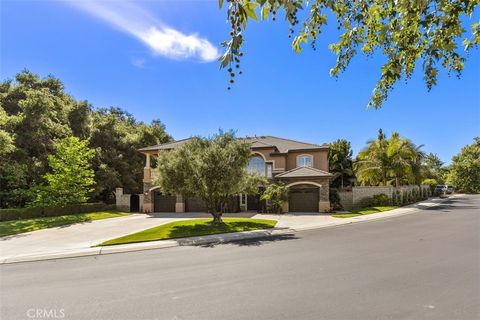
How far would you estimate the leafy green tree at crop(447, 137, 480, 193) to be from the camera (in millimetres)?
55500

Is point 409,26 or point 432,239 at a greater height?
point 409,26

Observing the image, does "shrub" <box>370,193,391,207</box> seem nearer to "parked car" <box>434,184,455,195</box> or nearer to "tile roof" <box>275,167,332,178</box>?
"tile roof" <box>275,167,332,178</box>

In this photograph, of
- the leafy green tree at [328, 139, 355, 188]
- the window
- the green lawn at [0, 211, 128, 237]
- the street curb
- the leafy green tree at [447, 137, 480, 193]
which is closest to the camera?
the street curb

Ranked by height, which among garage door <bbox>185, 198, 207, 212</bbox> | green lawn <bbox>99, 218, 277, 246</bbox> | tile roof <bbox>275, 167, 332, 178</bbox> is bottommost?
green lawn <bbox>99, 218, 277, 246</bbox>

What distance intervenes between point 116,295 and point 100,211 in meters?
24.8

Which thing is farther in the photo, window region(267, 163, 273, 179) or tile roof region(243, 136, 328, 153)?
tile roof region(243, 136, 328, 153)

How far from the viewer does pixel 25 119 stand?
1027 inches

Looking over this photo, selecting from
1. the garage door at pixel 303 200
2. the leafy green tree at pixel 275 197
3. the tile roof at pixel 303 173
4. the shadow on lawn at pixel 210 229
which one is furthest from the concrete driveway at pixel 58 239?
the garage door at pixel 303 200

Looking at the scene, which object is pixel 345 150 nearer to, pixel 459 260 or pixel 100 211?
pixel 100 211

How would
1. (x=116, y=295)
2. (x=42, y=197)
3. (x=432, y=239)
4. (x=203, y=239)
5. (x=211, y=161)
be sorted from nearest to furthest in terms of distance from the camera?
(x=116, y=295) → (x=432, y=239) → (x=203, y=239) → (x=211, y=161) → (x=42, y=197)

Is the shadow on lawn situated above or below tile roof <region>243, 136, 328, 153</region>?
below

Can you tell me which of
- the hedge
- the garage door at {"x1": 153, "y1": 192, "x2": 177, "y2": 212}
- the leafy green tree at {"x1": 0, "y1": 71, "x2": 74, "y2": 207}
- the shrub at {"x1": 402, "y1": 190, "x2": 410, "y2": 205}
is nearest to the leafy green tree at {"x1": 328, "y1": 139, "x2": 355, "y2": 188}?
the shrub at {"x1": 402, "y1": 190, "x2": 410, "y2": 205}

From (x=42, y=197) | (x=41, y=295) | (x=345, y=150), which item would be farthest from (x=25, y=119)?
(x=345, y=150)

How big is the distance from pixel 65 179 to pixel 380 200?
2899 cm
